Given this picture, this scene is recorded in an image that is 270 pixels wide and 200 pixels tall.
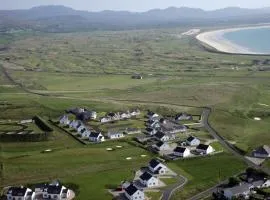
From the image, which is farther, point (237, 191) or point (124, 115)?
point (124, 115)

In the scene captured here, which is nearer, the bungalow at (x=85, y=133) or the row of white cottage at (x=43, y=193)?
the row of white cottage at (x=43, y=193)

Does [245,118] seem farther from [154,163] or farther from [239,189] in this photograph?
[239,189]

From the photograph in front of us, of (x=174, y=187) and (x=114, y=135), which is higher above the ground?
(x=174, y=187)

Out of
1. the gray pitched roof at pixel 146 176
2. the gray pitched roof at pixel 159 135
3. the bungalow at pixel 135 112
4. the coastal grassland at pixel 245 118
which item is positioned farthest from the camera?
the bungalow at pixel 135 112

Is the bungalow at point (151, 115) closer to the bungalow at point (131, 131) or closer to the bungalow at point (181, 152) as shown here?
the bungalow at point (131, 131)

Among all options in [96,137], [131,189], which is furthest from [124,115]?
[131,189]

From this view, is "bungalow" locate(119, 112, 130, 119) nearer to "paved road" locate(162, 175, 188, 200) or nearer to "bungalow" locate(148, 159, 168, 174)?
"bungalow" locate(148, 159, 168, 174)

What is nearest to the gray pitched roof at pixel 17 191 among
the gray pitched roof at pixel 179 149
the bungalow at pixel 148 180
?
the bungalow at pixel 148 180

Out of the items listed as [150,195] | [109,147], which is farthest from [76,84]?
[150,195]
